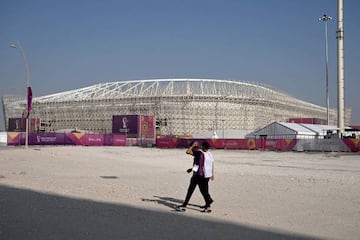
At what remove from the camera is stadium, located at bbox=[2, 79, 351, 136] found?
10512cm

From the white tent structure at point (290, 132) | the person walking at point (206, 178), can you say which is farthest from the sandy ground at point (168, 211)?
the white tent structure at point (290, 132)

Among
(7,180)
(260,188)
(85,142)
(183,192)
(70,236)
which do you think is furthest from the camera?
(85,142)

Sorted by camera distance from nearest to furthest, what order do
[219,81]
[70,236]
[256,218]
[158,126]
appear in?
[70,236] < [256,218] < [158,126] < [219,81]

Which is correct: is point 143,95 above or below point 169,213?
above

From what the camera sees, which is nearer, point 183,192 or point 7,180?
point 183,192

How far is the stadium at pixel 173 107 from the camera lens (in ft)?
345

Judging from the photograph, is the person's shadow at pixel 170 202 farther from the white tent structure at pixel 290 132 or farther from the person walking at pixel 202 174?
the white tent structure at pixel 290 132

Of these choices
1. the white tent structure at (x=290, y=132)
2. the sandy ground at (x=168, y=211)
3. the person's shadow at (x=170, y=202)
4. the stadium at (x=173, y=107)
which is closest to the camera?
the sandy ground at (x=168, y=211)

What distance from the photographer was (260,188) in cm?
1585

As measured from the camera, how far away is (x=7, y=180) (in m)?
17.1

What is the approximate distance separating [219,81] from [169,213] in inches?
4371

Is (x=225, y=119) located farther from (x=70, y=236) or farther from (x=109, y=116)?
(x=70, y=236)

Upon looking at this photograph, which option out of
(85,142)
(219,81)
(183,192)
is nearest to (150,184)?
(183,192)

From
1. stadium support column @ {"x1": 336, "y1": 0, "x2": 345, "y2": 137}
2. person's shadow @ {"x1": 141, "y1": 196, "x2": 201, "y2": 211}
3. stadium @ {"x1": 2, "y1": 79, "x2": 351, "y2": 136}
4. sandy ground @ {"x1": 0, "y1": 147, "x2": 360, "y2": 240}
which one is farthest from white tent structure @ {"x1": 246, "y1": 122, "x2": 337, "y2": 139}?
person's shadow @ {"x1": 141, "y1": 196, "x2": 201, "y2": 211}
